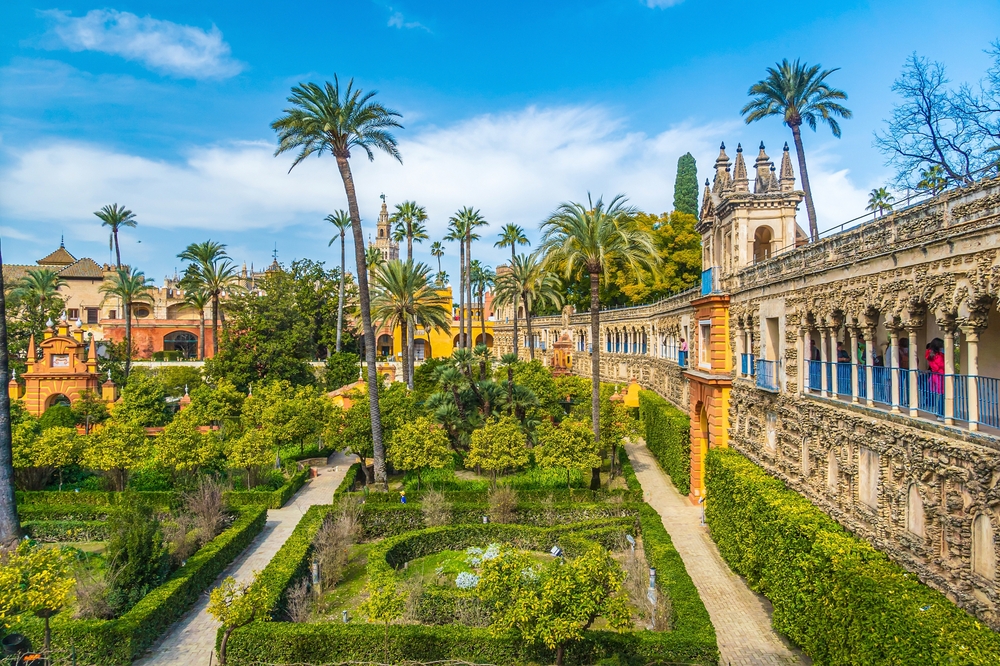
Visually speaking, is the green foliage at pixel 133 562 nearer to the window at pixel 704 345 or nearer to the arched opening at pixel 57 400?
the window at pixel 704 345

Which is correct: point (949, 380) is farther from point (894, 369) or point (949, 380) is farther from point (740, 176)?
point (740, 176)

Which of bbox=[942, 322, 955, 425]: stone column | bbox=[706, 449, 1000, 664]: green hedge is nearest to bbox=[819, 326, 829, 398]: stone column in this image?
bbox=[706, 449, 1000, 664]: green hedge

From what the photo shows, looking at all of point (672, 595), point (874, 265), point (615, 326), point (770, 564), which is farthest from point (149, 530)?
point (615, 326)

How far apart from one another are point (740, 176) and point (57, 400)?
4032 cm

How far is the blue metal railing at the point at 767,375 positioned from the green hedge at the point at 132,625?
16930 mm

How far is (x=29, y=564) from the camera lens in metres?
12.2

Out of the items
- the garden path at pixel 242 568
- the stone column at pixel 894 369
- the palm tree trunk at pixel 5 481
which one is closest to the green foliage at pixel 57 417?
the garden path at pixel 242 568

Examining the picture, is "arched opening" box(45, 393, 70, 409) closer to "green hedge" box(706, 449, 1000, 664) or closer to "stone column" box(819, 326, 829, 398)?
"green hedge" box(706, 449, 1000, 664)

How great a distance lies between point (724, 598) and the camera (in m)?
16.3

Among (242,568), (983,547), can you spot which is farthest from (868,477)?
(242,568)

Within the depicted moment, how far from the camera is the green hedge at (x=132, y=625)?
42.9ft

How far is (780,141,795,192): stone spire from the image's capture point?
22.7 meters

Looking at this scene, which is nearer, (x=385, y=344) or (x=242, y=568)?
(x=242, y=568)

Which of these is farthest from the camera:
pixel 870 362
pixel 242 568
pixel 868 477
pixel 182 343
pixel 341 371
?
pixel 182 343
